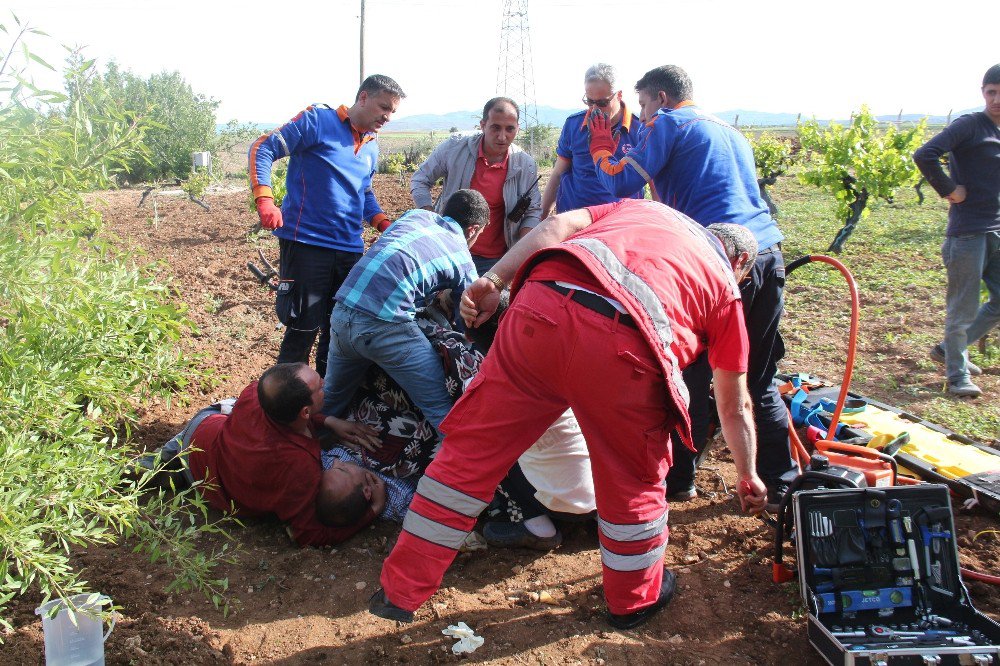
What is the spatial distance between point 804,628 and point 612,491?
96 centimetres

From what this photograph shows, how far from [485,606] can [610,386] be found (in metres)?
1.18

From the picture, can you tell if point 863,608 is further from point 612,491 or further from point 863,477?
point 612,491

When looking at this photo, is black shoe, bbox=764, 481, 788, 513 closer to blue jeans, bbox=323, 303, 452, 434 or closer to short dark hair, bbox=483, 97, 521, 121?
blue jeans, bbox=323, 303, 452, 434

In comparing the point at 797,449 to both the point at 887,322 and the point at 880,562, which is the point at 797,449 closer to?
the point at 880,562

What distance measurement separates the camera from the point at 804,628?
2701 mm

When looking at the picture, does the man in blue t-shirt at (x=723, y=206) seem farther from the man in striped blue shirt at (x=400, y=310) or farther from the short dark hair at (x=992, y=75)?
the short dark hair at (x=992, y=75)

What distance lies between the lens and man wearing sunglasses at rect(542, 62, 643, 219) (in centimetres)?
453

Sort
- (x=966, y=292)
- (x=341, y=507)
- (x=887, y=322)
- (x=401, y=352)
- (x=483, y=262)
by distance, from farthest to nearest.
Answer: (x=887, y=322) < (x=483, y=262) < (x=966, y=292) < (x=401, y=352) < (x=341, y=507)

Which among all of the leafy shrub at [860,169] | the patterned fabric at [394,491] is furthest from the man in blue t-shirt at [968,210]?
the leafy shrub at [860,169]

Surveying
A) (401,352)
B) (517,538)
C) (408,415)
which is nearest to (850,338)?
(517,538)

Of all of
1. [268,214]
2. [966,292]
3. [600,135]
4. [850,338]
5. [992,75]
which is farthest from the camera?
[966,292]

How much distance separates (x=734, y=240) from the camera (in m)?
2.64

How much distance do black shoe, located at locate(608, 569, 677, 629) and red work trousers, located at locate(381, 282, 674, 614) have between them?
4.3 inches

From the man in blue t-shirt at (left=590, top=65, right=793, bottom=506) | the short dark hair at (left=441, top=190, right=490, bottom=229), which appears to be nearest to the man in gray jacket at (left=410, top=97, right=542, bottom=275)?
the short dark hair at (left=441, top=190, right=490, bottom=229)
